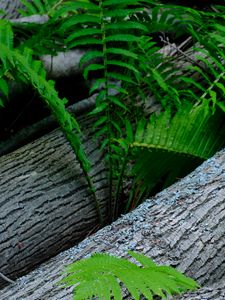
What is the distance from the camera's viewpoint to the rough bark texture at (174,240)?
2.30 metres

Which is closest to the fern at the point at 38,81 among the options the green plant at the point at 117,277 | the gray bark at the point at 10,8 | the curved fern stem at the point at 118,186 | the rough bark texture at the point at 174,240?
the curved fern stem at the point at 118,186

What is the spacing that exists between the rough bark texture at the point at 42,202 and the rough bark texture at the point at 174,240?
1.29ft

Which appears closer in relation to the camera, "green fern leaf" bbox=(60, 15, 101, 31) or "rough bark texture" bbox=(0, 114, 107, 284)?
"rough bark texture" bbox=(0, 114, 107, 284)

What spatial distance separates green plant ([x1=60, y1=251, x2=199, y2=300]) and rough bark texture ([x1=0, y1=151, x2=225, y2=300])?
0.82 ft

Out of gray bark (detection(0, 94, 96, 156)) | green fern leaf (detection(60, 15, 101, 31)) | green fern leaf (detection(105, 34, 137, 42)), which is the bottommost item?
gray bark (detection(0, 94, 96, 156))

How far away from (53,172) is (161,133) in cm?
70

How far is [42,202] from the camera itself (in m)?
3.17

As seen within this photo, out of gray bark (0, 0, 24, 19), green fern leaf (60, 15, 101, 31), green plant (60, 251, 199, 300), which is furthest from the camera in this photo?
gray bark (0, 0, 24, 19)

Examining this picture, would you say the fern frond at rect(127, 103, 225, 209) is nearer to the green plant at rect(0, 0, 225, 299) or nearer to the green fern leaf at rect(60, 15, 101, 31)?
the green plant at rect(0, 0, 225, 299)

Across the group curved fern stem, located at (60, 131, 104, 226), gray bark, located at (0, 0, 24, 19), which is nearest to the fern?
curved fern stem, located at (60, 131, 104, 226)

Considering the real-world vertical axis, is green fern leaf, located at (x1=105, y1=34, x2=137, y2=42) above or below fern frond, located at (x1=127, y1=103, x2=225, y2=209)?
above

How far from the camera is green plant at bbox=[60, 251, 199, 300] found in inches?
68.1

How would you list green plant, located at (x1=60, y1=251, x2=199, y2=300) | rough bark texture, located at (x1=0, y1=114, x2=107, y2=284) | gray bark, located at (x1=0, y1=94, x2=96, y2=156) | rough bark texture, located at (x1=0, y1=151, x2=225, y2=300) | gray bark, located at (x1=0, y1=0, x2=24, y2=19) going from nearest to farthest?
1. green plant, located at (x1=60, y1=251, x2=199, y2=300)
2. rough bark texture, located at (x1=0, y1=151, x2=225, y2=300)
3. rough bark texture, located at (x1=0, y1=114, x2=107, y2=284)
4. gray bark, located at (x1=0, y1=94, x2=96, y2=156)
5. gray bark, located at (x1=0, y1=0, x2=24, y2=19)

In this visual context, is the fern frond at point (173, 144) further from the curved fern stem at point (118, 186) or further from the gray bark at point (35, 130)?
the gray bark at point (35, 130)
